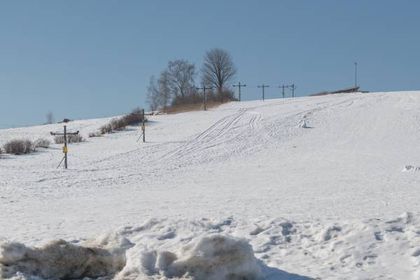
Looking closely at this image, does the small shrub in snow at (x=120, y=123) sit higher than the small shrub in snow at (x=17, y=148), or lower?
higher

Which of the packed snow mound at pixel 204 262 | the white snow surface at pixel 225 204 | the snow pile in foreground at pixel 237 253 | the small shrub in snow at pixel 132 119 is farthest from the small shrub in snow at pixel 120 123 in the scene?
the packed snow mound at pixel 204 262

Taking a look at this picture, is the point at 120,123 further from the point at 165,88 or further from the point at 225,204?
the point at 165,88

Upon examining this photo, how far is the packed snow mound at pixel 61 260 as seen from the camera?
8516 millimetres

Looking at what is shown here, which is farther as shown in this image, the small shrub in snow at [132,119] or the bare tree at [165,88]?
the bare tree at [165,88]

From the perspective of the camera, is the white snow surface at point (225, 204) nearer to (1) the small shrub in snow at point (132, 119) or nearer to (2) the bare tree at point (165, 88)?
(1) the small shrub in snow at point (132, 119)

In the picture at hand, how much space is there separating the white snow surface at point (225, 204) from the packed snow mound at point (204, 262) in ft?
0.04

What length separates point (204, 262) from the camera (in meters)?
8.08

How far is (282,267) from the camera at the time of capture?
9.00 meters

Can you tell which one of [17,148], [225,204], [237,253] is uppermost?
[237,253]

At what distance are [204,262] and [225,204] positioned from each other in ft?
22.0

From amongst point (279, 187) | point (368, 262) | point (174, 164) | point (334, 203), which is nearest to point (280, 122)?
point (174, 164)

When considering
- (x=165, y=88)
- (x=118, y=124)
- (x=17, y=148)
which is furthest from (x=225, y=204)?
(x=165, y=88)

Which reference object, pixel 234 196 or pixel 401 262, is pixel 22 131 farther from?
pixel 401 262

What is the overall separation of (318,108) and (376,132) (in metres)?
10.1
